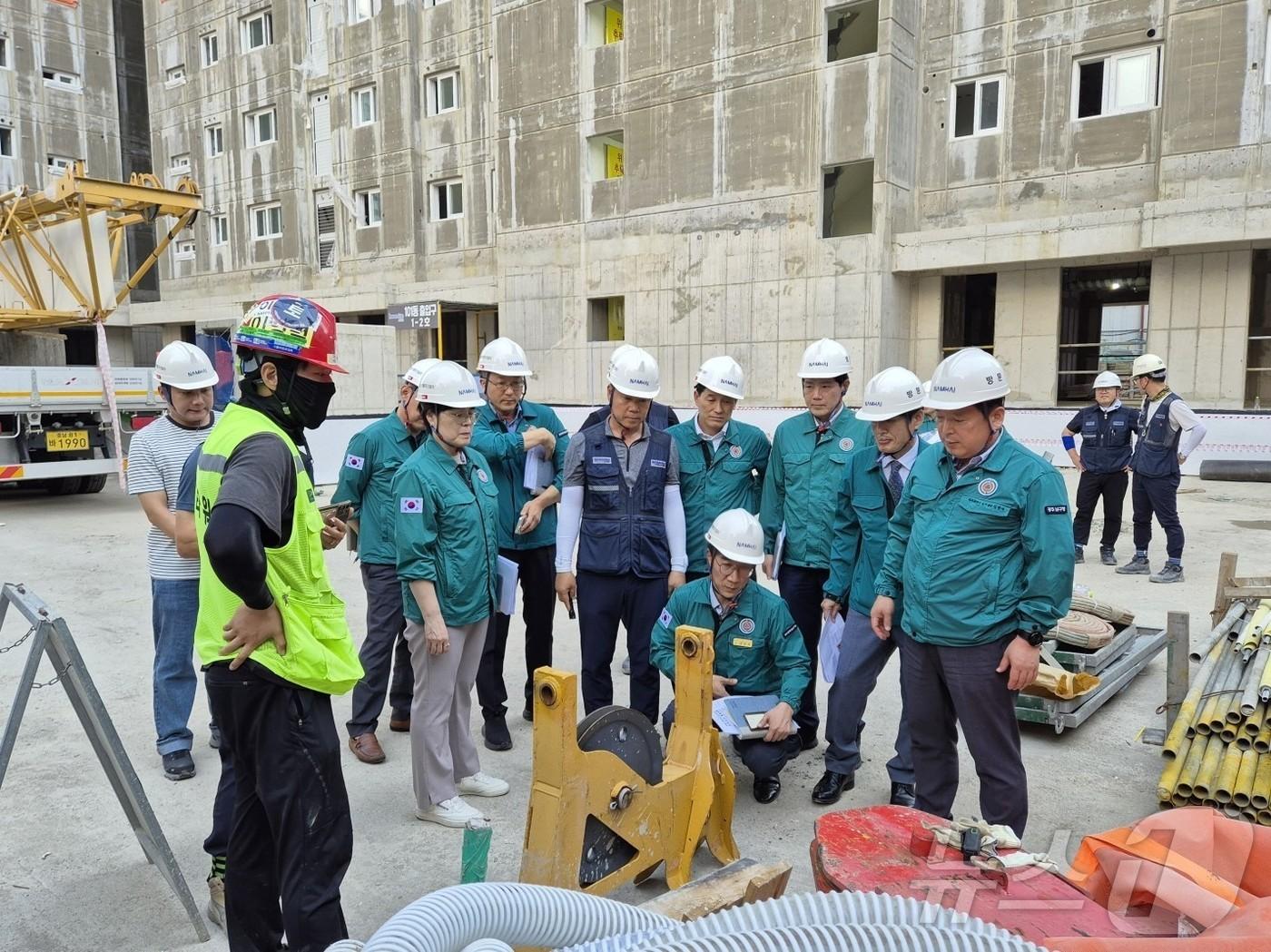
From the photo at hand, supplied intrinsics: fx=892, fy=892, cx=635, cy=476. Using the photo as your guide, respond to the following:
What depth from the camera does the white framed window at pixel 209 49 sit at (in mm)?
28750

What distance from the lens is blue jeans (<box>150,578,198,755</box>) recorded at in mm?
3936

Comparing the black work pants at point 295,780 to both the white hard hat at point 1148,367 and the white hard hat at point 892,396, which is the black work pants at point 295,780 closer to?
the white hard hat at point 892,396

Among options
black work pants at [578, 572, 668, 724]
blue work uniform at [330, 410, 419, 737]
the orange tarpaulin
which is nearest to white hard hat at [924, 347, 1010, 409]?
A: the orange tarpaulin

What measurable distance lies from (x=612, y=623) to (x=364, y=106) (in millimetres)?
25252

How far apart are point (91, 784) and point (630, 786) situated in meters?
2.65

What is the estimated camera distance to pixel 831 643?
156 inches

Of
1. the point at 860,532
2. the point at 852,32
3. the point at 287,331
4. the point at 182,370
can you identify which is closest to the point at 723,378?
the point at 860,532

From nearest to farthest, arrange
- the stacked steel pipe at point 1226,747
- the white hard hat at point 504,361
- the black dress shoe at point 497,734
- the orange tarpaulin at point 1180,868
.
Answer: the orange tarpaulin at point 1180,868, the stacked steel pipe at point 1226,747, the black dress shoe at point 497,734, the white hard hat at point 504,361

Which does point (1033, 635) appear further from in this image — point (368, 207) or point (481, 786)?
point (368, 207)

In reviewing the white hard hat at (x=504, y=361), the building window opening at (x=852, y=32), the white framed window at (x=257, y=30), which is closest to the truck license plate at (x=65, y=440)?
the white hard hat at (x=504, y=361)

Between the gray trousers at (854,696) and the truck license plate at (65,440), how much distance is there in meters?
10.5

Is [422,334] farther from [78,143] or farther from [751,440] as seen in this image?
[751,440]

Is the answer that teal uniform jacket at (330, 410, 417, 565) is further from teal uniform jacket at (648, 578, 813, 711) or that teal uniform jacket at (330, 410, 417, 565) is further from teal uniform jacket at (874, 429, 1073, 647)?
teal uniform jacket at (874, 429, 1073, 647)

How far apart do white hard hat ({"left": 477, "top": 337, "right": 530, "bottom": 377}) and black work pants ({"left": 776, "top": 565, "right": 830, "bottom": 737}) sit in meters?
1.64
